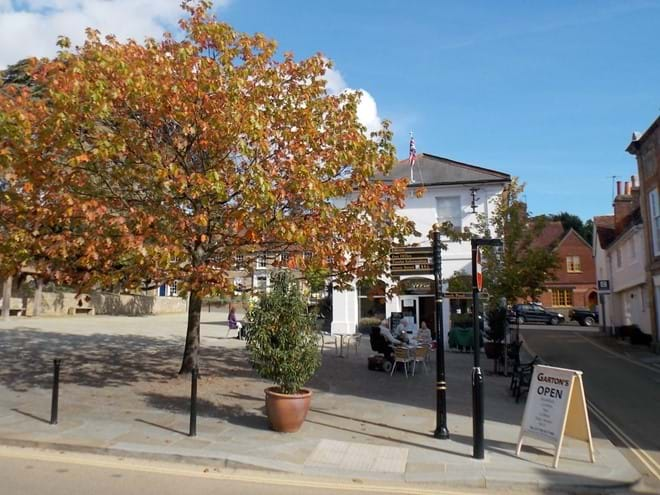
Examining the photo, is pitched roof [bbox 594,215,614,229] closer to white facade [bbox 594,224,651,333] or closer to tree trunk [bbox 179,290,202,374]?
white facade [bbox 594,224,651,333]

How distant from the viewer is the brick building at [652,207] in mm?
22266

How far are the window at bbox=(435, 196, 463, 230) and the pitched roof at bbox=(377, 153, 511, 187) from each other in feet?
2.79

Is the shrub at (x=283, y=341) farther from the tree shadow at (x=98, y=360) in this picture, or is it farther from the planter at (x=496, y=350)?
the planter at (x=496, y=350)

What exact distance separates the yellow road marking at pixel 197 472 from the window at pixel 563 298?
56.1 meters

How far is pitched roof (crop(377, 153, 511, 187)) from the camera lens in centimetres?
2511

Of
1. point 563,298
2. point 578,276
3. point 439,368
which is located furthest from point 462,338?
point 578,276

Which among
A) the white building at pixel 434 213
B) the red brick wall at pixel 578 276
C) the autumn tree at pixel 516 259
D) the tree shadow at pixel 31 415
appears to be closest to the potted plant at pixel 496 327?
the autumn tree at pixel 516 259

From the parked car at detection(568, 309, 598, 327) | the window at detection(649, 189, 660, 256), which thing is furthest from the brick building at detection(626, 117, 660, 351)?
the parked car at detection(568, 309, 598, 327)

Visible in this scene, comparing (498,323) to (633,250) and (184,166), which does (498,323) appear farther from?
(633,250)

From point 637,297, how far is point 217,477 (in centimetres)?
2789

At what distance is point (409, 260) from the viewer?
1136 cm

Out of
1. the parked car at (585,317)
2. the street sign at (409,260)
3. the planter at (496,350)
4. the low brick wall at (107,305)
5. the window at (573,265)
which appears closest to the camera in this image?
the street sign at (409,260)

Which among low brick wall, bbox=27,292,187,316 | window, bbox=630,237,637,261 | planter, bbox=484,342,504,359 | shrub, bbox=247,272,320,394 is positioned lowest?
planter, bbox=484,342,504,359

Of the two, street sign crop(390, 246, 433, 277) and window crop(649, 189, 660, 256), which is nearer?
street sign crop(390, 246, 433, 277)
